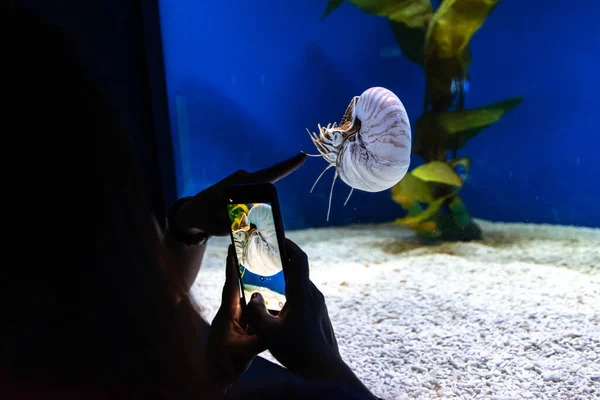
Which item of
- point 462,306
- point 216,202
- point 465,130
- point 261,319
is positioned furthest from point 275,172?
point 462,306

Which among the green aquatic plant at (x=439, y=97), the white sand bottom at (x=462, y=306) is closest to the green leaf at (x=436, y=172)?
the green aquatic plant at (x=439, y=97)

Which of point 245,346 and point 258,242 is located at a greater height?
point 258,242

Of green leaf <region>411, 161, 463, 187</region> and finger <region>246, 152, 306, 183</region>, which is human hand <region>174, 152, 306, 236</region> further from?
green leaf <region>411, 161, 463, 187</region>

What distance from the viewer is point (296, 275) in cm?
55

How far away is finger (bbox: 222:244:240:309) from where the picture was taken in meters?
0.62

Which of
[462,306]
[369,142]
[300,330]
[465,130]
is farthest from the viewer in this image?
[462,306]

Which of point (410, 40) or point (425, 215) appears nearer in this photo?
point (410, 40)

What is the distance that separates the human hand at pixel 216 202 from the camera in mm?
599

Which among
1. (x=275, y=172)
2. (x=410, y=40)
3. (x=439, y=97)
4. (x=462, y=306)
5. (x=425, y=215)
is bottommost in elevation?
(x=462, y=306)

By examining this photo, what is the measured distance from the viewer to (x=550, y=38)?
0.97 m

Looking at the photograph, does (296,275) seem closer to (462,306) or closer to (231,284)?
(231,284)

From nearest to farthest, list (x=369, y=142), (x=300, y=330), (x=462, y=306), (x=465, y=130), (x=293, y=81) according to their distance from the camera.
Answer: (x=300, y=330) → (x=369, y=142) → (x=293, y=81) → (x=465, y=130) → (x=462, y=306)

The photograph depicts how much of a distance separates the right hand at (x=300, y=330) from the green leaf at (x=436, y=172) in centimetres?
40

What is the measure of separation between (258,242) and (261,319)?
0.34 ft
